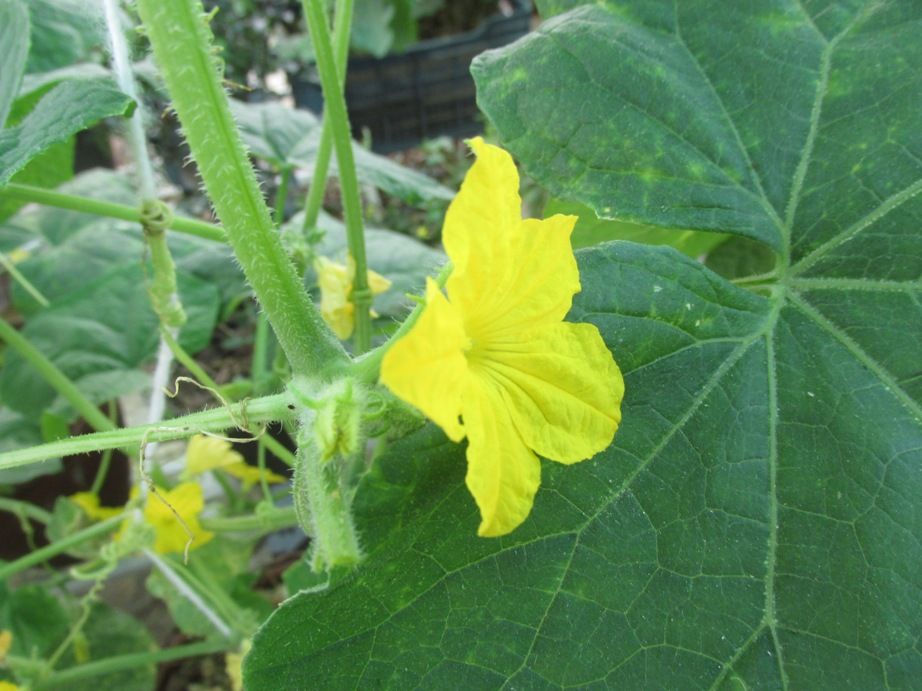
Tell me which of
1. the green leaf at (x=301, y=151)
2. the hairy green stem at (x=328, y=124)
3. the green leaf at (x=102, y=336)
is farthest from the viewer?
the green leaf at (x=102, y=336)

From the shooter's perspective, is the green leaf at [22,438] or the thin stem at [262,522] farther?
the green leaf at [22,438]

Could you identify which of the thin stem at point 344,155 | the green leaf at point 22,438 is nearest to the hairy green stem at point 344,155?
the thin stem at point 344,155

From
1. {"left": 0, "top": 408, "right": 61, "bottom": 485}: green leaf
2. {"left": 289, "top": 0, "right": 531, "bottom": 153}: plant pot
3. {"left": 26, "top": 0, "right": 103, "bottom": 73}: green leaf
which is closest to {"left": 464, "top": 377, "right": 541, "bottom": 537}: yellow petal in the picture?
{"left": 26, "top": 0, "right": 103, "bottom": 73}: green leaf

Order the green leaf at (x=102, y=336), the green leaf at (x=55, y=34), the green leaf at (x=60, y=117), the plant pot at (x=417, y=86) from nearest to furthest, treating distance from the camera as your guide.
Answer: the green leaf at (x=60, y=117)
the green leaf at (x=55, y=34)
the green leaf at (x=102, y=336)
the plant pot at (x=417, y=86)

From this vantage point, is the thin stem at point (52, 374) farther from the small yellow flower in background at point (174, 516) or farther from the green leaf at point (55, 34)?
the green leaf at point (55, 34)

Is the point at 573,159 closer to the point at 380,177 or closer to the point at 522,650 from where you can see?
the point at 522,650

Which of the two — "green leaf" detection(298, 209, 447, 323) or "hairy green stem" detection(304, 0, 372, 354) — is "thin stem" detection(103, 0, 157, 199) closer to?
"hairy green stem" detection(304, 0, 372, 354)
